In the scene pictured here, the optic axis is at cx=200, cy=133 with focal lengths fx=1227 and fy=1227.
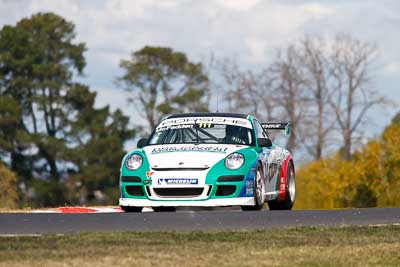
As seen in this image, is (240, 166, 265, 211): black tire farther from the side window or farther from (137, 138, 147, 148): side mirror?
(137, 138, 147, 148): side mirror

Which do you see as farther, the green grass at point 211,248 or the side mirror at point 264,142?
the side mirror at point 264,142

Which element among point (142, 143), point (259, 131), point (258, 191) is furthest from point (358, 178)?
point (258, 191)

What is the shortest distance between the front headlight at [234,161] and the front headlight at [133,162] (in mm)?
1194

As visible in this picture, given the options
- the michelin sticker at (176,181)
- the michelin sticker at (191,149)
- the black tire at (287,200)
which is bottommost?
the black tire at (287,200)

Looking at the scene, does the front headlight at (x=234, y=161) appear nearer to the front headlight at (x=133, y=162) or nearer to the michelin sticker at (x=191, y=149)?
the michelin sticker at (x=191, y=149)

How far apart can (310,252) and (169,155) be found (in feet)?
20.1

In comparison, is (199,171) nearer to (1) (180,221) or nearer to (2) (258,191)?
(2) (258,191)

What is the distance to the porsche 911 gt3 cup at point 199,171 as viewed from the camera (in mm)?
16531

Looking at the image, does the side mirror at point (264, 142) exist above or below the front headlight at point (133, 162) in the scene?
above

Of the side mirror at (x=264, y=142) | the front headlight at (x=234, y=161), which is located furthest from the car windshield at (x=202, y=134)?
the front headlight at (x=234, y=161)

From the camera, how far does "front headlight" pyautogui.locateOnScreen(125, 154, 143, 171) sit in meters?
16.8

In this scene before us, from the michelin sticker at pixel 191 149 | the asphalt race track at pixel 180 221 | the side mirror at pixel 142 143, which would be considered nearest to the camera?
the asphalt race track at pixel 180 221

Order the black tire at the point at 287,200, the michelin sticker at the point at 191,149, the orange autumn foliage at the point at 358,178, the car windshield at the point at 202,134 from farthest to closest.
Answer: the orange autumn foliage at the point at 358,178 < the black tire at the point at 287,200 < the car windshield at the point at 202,134 < the michelin sticker at the point at 191,149

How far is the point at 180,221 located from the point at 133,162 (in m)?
2.89
